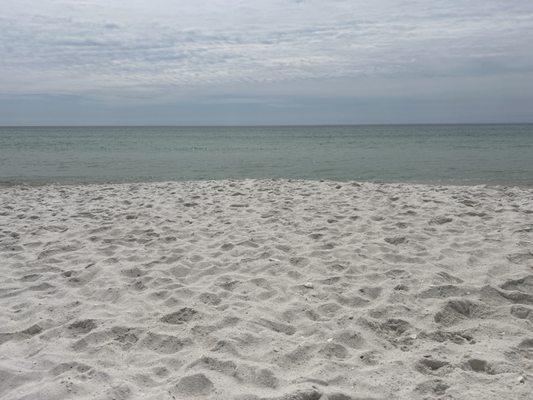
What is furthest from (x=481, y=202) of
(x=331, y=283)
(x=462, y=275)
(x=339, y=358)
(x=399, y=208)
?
(x=339, y=358)

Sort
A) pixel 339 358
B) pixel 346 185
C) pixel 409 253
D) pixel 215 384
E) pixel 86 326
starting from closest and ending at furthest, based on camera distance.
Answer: pixel 215 384, pixel 339 358, pixel 86 326, pixel 409 253, pixel 346 185

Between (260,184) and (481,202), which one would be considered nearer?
(481,202)

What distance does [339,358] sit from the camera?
3.48 meters

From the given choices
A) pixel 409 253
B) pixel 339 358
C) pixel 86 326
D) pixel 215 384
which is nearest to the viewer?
pixel 215 384

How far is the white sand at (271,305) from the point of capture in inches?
126

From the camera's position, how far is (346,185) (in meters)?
11.1

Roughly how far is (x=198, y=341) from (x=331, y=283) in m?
1.63

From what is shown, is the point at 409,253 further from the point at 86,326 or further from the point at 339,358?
the point at 86,326

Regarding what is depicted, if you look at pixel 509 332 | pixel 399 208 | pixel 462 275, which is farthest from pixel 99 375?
pixel 399 208

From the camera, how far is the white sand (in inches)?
126

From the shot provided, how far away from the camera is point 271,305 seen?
14.3ft

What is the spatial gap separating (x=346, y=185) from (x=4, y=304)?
799 cm

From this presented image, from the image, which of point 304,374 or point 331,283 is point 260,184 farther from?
point 304,374

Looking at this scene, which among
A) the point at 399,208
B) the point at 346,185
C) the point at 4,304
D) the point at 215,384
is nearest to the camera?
the point at 215,384
